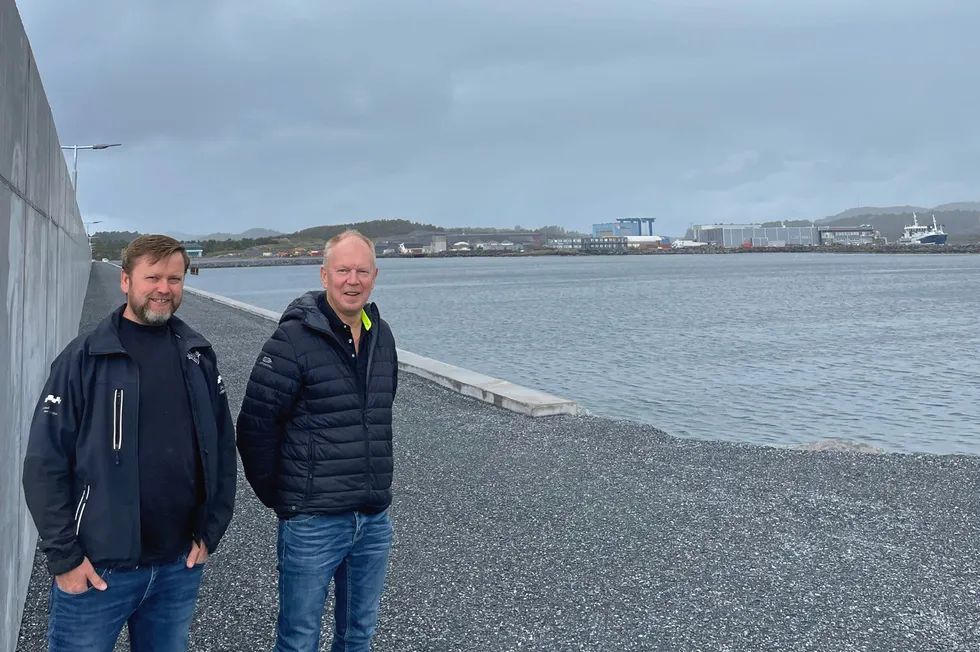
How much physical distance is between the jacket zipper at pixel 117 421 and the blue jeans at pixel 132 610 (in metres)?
0.41

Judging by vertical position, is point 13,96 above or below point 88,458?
above

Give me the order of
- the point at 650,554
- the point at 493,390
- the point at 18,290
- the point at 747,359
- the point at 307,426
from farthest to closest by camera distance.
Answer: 1. the point at 747,359
2. the point at 493,390
3. the point at 650,554
4. the point at 18,290
5. the point at 307,426

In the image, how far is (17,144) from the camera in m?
4.30

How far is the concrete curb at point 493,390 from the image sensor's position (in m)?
10.6

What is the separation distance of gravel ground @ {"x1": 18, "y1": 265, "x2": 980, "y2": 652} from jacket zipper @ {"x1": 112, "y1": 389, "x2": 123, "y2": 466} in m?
2.08

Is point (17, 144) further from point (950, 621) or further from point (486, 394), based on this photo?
point (486, 394)

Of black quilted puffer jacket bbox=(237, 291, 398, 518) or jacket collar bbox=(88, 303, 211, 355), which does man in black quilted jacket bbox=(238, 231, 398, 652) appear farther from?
jacket collar bbox=(88, 303, 211, 355)

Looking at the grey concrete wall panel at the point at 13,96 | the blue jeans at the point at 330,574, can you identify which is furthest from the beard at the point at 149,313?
the grey concrete wall panel at the point at 13,96

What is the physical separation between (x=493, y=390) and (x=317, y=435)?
8268 millimetres

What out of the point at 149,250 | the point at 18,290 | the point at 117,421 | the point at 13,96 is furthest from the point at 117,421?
the point at 13,96

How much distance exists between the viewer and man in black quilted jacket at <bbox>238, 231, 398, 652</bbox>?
10.6 ft

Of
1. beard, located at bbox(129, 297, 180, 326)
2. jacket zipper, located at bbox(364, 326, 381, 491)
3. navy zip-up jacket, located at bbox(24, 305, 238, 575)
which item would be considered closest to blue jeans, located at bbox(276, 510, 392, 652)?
jacket zipper, located at bbox(364, 326, 381, 491)

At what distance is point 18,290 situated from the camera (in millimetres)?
4262

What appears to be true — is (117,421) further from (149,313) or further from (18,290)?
(18,290)
